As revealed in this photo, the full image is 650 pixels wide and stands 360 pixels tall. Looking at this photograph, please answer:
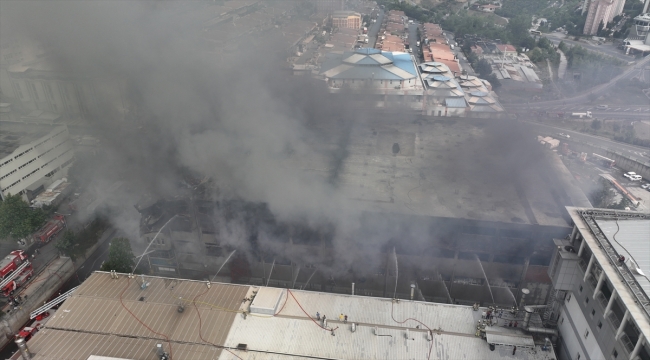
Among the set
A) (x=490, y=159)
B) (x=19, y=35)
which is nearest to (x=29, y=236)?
(x=19, y=35)

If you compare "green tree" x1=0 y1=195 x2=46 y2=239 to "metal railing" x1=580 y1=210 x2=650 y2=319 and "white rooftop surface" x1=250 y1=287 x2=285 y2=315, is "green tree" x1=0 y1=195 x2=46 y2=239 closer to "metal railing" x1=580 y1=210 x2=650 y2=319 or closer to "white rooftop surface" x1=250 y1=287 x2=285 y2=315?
"white rooftop surface" x1=250 y1=287 x2=285 y2=315

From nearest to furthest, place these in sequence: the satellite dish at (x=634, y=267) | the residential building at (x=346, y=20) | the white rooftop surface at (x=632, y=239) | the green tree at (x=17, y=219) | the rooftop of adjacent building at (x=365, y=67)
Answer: the satellite dish at (x=634, y=267)
the white rooftop surface at (x=632, y=239)
the green tree at (x=17, y=219)
the rooftop of adjacent building at (x=365, y=67)
the residential building at (x=346, y=20)

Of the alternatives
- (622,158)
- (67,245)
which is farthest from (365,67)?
(67,245)

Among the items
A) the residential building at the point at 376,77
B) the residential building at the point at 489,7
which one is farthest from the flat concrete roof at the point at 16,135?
the residential building at the point at 489,7

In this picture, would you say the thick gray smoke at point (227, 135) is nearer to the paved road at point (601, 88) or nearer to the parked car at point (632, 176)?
the parked car at point (632, 176)

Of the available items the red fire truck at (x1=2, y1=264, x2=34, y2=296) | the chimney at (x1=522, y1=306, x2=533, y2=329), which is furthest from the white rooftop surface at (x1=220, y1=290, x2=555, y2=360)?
the red fire truck at (x1=2, y1=264, x2=34, y2=296)

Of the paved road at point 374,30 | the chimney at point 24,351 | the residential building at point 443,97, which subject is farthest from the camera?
the paved road at point 374,30

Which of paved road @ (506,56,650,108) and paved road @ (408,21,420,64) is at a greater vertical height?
paved road @ (408,21,420,64)

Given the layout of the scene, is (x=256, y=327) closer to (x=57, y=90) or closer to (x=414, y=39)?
(x=57, y=90)
